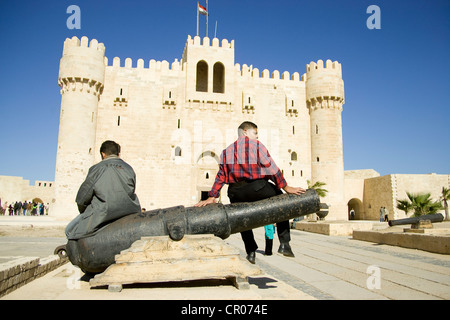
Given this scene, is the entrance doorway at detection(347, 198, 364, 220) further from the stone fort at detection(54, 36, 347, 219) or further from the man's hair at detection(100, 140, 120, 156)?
the man's hair at detection(100, 140, 120, 156)

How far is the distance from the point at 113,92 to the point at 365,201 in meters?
21.7

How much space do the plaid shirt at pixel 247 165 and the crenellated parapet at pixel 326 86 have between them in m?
22.8

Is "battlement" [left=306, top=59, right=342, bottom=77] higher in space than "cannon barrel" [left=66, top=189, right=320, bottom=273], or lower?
higher

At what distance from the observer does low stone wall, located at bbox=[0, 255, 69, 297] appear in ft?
9.06

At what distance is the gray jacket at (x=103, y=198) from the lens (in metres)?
2.77

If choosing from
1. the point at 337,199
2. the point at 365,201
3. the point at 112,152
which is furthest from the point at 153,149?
the point at 112,152

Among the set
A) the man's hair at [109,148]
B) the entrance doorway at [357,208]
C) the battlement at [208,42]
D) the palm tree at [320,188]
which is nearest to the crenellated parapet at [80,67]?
the battlement at [208,42]

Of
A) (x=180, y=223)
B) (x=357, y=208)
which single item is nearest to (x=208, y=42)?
(x=357, y=208)

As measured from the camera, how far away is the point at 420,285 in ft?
11.0

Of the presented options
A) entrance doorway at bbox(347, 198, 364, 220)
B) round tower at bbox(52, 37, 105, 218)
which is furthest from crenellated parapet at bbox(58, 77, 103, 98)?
entrance doorway at bbox(347, 198, 364, 220)

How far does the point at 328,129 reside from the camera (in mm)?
24438

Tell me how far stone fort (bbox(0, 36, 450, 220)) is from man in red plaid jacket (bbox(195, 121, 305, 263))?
19101mm
